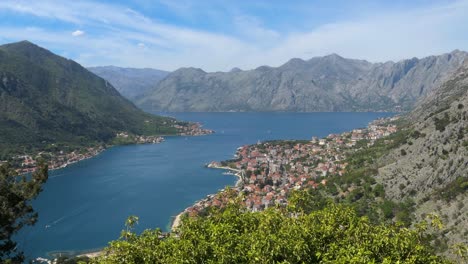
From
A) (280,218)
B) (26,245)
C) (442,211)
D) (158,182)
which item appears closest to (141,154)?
(158,182)

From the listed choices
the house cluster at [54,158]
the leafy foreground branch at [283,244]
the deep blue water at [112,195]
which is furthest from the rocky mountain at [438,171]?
the house cluster at [54,158]

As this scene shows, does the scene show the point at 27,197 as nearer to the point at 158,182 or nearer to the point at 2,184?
the point at 2,184

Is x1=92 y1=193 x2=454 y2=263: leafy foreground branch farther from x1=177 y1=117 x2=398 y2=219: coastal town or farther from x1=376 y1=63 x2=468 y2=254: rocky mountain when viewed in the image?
x1=177 y1=117 x2=398 y2=219: coastal town

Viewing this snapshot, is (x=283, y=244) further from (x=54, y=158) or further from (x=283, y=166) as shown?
(x=54, y=158)

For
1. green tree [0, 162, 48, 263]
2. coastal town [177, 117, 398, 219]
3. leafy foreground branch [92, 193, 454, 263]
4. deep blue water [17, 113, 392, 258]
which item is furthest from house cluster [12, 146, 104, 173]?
leafy foreground branch [92, 193, 454, 263]

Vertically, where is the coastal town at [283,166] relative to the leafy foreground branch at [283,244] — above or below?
below

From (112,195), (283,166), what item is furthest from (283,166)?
(112,195)

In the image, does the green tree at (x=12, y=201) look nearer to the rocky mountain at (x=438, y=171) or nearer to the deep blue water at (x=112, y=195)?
the rocky mountain at (x=438, y=171)
